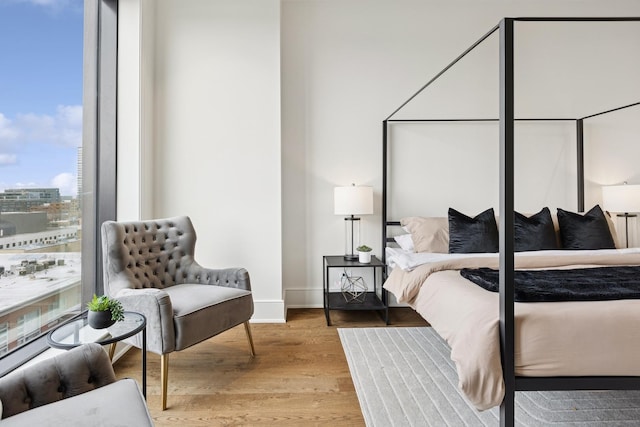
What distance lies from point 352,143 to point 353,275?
1332 millimetres

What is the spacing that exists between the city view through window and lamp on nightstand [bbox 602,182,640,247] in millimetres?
4622

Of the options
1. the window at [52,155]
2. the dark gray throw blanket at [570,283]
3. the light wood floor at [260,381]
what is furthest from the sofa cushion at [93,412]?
the dark gray throw blanket at [570,283]

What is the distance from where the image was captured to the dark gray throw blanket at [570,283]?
1.74 m

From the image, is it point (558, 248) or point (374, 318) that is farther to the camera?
point (374, 318)

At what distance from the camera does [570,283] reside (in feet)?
6.45

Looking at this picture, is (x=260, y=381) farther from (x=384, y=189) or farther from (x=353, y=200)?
(x=384, y=189)

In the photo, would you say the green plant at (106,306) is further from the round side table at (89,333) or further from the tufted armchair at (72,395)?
the tufted armchair at (72,395)

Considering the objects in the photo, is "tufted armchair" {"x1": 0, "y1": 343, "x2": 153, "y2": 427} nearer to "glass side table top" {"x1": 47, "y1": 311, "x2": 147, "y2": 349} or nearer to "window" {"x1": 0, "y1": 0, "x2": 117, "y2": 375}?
"glass side table top" {"x1": 47, "y1": 311, "x2": 147, "y2": 349}

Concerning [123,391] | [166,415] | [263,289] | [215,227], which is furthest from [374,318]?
[123,391]

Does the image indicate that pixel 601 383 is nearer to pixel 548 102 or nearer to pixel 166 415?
pixel 166 415

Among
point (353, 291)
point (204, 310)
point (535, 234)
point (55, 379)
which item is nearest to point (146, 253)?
point (204, 310)

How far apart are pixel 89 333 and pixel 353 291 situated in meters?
2.54

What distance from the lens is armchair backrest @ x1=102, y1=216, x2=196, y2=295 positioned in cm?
244

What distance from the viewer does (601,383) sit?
1585 mm
